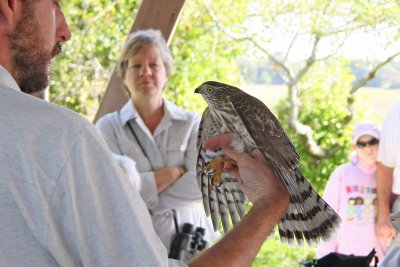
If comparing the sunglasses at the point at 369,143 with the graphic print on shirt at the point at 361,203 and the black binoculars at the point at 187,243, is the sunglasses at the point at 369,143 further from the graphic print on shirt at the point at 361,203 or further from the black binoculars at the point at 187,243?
the black binoculars at the point at 187,243

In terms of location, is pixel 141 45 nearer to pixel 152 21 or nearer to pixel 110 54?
pixel 152 21

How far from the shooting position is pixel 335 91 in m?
8.23

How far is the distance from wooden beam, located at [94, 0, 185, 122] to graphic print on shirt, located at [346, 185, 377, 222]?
1.50 metres

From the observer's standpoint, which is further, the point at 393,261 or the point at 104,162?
the point at 393,261

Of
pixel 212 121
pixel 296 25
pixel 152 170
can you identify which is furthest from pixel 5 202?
pixel 296 25

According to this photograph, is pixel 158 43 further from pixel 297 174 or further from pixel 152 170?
pixel 297 174

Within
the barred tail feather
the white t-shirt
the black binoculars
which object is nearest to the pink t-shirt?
the white t-shirt

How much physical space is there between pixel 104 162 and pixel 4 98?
0.67 ft

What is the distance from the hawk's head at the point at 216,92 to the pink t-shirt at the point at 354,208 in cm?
204

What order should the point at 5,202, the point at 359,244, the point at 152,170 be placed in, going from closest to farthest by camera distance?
the point at 5,202, the point at 152,170, the point at 359,244

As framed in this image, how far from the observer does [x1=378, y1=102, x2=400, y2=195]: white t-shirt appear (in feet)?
11.8

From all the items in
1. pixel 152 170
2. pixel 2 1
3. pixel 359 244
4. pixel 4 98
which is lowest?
pixel 359 244

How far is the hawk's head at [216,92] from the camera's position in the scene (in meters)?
1.93

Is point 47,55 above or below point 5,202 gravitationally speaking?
above
